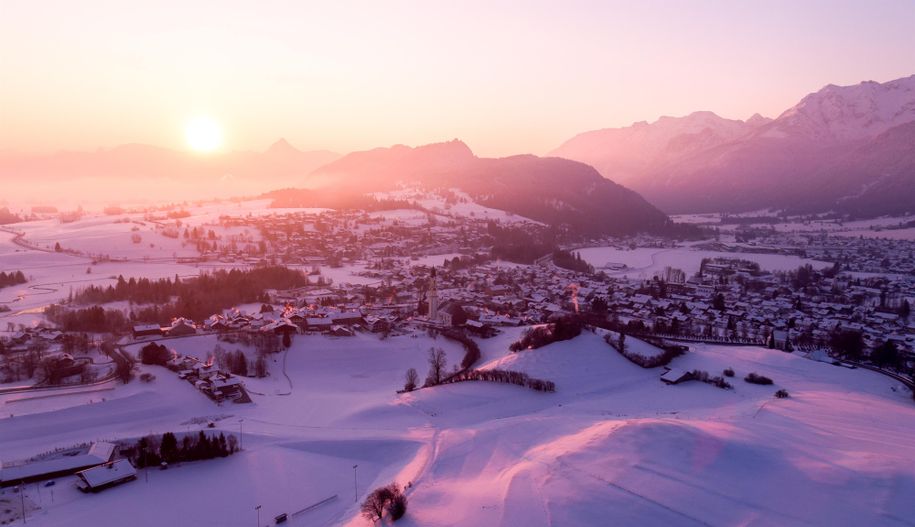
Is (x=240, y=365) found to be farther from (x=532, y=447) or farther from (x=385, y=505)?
(x=532, y=447)

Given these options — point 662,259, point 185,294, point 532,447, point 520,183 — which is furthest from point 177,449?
point 520,183

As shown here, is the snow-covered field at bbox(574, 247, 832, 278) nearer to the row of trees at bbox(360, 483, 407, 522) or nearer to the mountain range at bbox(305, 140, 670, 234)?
the mountain range at bbox(305, 140, 670, 234)

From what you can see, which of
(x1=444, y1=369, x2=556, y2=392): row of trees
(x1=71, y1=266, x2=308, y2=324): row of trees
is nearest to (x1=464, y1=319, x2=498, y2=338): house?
(x1=444, y1=369, x2=556, y2=392): row of trees

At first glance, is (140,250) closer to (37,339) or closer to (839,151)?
(37,339)

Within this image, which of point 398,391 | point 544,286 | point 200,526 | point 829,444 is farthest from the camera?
point 544,286

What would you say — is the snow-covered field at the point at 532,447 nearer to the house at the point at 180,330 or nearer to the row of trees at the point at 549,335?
the row of trees at the point at 549,335

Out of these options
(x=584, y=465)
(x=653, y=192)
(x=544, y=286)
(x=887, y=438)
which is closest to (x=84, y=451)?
(x=584, y=465)
